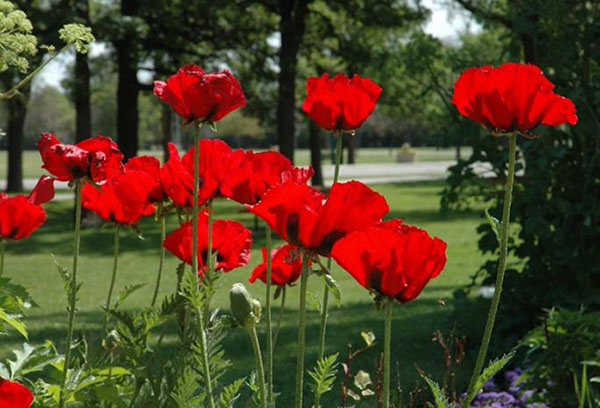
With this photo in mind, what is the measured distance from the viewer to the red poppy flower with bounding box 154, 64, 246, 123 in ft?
5.75

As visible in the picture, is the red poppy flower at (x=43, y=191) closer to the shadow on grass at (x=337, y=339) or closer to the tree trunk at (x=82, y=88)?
the shadow on grass at (x=337, y=339)

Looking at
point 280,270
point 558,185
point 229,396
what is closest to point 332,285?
point 229,396

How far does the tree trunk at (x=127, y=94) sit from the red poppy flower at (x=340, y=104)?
17.1 meters

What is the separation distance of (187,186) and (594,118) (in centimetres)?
402

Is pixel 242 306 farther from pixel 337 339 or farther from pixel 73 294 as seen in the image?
pixel 337 339

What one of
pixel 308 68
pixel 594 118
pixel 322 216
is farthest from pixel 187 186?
pixel 308 68

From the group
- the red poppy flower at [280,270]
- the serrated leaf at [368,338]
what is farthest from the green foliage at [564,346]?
the red poppy flower at [280,270]

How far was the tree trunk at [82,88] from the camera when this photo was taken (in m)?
17.2

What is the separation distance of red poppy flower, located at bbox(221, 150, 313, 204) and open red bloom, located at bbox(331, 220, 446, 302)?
1.30ft

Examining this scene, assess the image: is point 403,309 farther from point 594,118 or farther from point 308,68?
point 308,68

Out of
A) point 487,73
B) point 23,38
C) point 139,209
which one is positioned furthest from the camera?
point 139,209

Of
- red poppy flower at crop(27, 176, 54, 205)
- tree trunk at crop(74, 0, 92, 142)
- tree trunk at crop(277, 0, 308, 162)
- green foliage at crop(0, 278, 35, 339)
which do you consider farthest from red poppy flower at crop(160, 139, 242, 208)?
tree trunk at crop(277, 0, 308, 162)

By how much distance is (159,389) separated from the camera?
1.92 meters

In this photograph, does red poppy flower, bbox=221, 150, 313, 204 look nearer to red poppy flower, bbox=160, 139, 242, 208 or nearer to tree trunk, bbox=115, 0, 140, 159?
red poppy flower, bbox=160, 139, 242, 208
